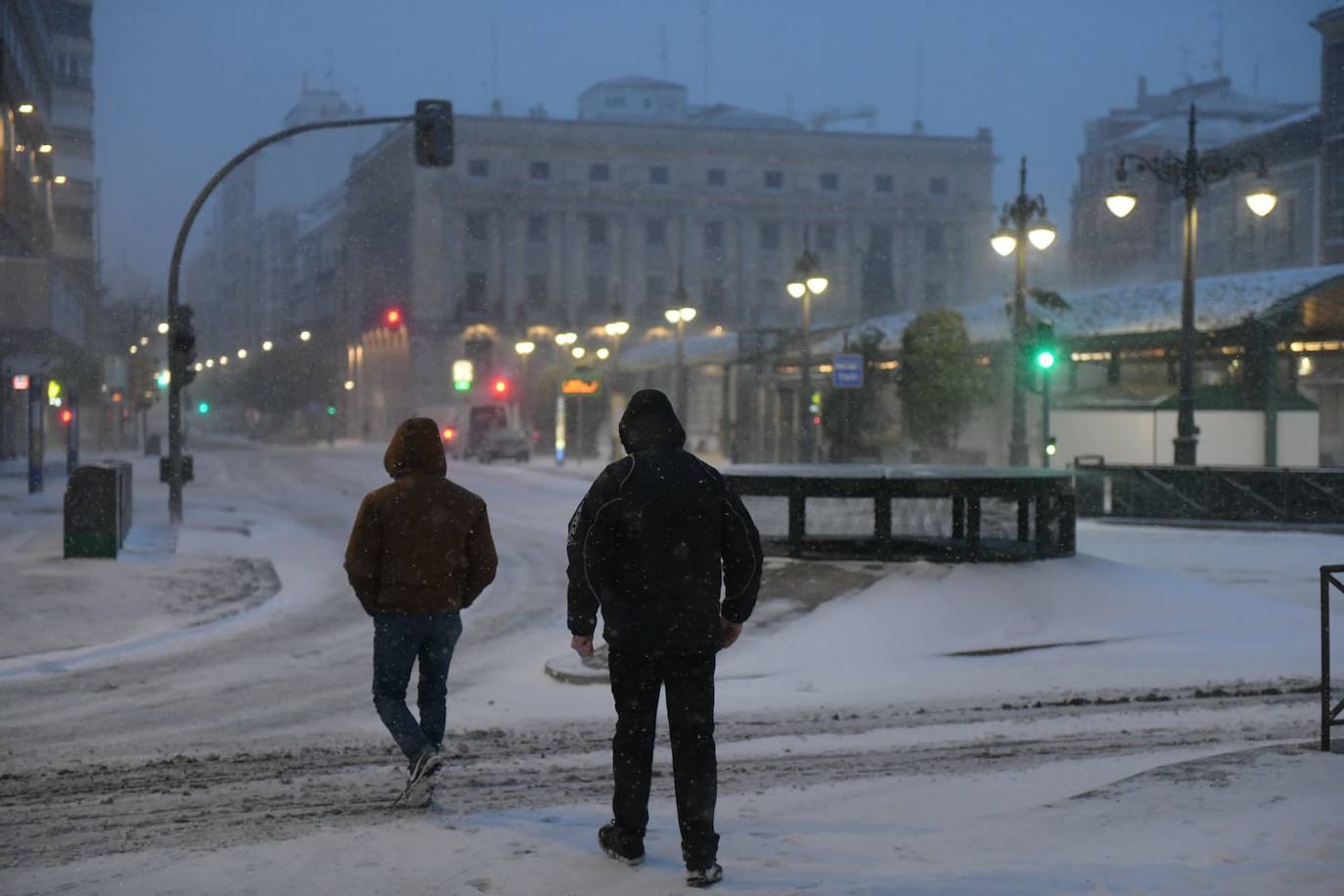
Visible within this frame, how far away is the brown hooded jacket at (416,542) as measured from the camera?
7.04 meters

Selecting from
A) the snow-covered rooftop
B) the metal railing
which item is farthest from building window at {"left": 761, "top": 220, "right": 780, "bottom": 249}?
the metal railing

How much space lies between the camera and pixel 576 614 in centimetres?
588

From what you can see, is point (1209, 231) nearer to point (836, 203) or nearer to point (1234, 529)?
point (836, 203)

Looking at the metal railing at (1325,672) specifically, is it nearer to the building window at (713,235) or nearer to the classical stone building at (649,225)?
the classical stone building at (649,225)

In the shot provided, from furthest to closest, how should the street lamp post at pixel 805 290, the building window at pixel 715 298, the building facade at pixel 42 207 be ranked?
the building window at pixel 715 298 < the building facade at pixel 42 207 < the street lamp post at pixel 805 290

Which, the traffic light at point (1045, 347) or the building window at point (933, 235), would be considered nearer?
the traffic light at point (1045, 347)

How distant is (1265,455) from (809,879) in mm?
29600

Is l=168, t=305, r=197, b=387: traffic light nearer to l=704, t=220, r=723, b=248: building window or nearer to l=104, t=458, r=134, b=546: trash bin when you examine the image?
l=104, t=458, r=134, b=546: trash bin

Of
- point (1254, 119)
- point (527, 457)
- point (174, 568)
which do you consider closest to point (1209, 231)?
point (1254, 119)

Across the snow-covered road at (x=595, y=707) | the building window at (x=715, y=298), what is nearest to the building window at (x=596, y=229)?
the building window at (x=715, y=298)

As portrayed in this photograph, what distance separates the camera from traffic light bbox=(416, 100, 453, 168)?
24.0 meters

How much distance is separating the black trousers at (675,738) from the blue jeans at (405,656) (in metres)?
1.34

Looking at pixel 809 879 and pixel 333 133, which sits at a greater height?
pixel 333 133

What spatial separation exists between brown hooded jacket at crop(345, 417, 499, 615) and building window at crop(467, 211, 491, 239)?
97.3 metres
